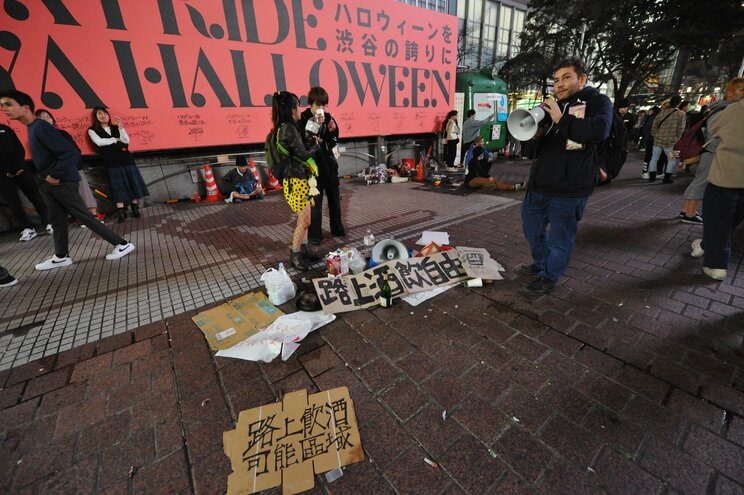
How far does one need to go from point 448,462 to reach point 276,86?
29.5ft

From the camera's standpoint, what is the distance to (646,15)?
15477 mm

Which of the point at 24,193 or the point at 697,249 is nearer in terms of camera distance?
the point at 697,249

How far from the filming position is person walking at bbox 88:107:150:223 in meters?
6.21

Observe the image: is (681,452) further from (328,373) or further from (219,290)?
(219,290)

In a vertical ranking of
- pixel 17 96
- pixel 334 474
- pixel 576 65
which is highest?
pixel 17 96

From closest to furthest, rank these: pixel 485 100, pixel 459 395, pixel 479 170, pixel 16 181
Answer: pixel 459 395, pixel 16 181, pixel 479 170, pixel 485 100

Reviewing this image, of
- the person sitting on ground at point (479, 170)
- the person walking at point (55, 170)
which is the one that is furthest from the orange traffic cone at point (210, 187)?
the person sitting on ground at point (479, 170)

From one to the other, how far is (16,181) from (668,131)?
13.9 metres

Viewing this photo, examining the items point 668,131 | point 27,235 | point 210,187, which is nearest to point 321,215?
point 210,187

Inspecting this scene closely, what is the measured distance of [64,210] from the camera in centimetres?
440

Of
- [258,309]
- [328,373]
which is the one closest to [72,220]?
[258,309]

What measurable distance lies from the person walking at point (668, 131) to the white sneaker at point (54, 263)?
471 inches

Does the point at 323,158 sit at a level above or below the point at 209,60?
below

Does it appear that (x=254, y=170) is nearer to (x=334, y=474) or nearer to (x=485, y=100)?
(x=334, y=474)
